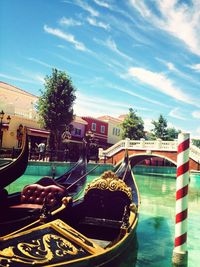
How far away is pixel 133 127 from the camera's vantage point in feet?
88.2

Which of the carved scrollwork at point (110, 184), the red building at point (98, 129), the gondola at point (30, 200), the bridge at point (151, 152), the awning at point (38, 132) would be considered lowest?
the gondola at point (30, 200)

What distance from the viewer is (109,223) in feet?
13.3

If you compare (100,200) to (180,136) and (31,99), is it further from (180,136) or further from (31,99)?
(31,99)

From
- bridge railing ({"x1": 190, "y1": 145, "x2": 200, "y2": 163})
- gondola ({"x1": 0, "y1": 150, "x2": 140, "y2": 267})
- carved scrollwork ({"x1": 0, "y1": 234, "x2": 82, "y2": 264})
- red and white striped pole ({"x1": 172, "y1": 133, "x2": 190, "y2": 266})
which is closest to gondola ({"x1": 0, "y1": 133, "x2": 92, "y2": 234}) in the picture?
gondola ({"x1": 0, "y1": 150, "x2": 140, "y2": 267})

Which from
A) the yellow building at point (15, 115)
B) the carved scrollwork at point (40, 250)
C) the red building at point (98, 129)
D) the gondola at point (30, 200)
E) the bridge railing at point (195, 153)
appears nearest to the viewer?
the carved scrollwork at point (40, 250)

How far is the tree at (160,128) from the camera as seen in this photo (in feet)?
101

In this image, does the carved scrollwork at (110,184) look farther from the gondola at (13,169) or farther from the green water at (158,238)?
the gondola at (13,169)

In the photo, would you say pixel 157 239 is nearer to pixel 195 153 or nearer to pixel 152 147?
pixel 195 153

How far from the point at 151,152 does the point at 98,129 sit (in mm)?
10253

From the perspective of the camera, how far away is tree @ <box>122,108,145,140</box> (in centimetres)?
2695

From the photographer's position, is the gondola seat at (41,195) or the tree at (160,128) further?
the tree at (160,128)

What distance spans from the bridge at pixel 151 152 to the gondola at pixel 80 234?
14.4m

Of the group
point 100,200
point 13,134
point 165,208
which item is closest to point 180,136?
point 100,200

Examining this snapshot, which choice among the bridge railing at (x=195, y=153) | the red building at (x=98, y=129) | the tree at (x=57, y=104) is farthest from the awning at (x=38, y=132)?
the bridge railing at (x=195, y=153)
